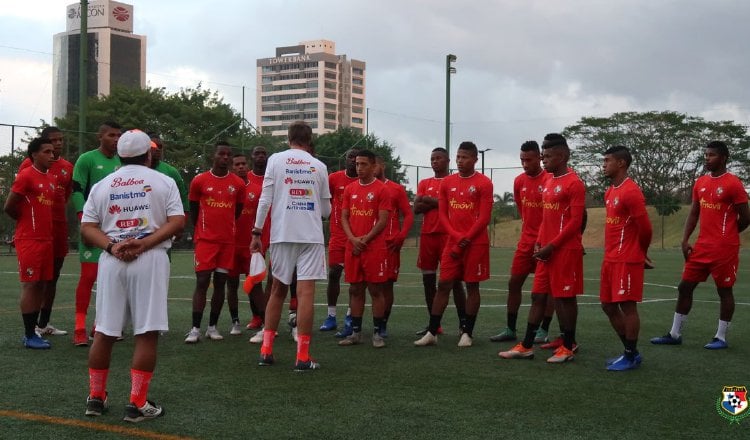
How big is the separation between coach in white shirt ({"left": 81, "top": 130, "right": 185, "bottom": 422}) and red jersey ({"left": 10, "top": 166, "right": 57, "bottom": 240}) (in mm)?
3389

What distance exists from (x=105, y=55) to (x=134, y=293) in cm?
11859

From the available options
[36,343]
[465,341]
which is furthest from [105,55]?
[465,341]

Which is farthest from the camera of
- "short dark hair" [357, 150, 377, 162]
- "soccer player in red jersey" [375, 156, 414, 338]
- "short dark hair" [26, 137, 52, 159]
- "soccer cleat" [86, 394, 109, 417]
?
"soccer player in red jersey" [375, 156, 414, 338]

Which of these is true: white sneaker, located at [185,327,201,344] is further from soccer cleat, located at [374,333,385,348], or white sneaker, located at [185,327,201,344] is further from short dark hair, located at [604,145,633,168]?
short dark hair, located at [604,145,633,168]

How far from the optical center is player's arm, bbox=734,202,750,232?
9020mm

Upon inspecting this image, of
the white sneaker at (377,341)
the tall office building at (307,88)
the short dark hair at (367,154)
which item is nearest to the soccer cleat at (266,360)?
the white sneaker at (377,341)

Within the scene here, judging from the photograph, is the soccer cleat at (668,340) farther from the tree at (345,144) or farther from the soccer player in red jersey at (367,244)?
the tree at (345,144)

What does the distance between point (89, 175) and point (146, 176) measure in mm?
3488

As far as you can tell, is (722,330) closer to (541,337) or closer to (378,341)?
(541,337)

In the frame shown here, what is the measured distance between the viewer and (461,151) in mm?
9133

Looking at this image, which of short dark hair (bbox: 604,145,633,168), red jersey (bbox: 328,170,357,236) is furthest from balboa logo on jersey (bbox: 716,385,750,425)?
red jersey (bbox: 328,170,357,236)

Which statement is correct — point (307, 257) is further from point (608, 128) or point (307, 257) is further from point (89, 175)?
point (608, 128)

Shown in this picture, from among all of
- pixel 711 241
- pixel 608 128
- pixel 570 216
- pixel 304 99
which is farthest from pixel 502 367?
pixel 304 99

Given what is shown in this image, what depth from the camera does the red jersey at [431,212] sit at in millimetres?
9930
